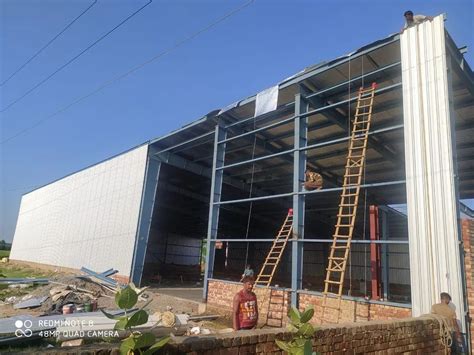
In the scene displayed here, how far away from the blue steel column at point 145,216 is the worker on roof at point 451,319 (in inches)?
515

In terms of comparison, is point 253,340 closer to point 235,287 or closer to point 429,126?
point 429,126

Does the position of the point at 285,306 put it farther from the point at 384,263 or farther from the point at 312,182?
the point at 384,263

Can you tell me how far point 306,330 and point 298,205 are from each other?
671 cm

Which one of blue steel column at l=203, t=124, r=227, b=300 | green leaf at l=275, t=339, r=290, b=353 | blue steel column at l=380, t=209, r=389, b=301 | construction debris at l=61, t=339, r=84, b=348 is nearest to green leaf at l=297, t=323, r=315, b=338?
green leaf at l=275, t=339, r=290, b=353

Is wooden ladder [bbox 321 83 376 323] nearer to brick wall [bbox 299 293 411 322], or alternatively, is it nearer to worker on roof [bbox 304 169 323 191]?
brick wall [bbox 299 293 411 322]

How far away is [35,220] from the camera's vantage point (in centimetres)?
3195

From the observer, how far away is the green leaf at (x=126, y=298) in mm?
2893

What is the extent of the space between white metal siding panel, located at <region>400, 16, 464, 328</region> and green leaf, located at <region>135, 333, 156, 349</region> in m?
6.20

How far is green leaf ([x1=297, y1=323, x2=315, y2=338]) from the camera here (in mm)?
4003

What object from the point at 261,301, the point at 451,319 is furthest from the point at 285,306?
the point at 451,319

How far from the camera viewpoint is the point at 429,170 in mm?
7828

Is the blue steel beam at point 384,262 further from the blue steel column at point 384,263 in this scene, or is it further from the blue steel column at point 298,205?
the blue steel column at point 298,205

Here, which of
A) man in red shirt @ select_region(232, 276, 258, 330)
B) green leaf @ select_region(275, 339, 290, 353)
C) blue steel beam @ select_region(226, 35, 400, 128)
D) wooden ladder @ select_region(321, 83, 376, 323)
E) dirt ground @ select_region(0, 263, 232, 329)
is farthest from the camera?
dirt ground @ select_region(0, 263, 232, 329)

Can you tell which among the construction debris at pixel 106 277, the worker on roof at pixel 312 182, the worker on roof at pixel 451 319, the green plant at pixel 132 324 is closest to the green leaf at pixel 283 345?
the green plant at pixel 132 324
